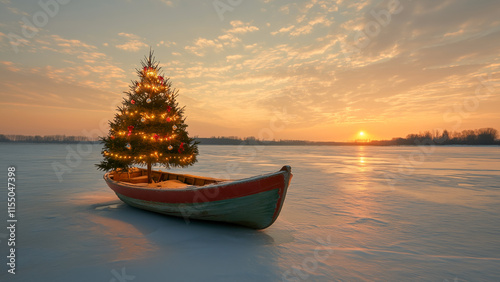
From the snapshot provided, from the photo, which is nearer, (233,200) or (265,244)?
(265,244)

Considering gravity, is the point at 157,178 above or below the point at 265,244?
above

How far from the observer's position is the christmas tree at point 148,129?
856cm

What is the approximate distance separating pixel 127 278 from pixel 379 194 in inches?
439

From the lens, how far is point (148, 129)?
8.60m

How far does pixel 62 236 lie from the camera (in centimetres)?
566

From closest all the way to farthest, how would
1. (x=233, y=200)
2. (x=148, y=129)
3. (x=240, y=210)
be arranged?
(x=233, y=200), (x=240, y=210), (x=148, y=129)

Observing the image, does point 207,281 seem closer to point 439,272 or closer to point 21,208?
point 439,272

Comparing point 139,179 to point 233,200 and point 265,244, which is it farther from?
point 265,244

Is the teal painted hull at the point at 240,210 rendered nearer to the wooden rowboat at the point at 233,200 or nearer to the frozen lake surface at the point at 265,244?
the wooden rowboat at the point at 233,200

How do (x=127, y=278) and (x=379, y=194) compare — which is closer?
(x=127, y=278)

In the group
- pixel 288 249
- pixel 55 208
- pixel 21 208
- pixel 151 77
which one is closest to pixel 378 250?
pixel 288 249

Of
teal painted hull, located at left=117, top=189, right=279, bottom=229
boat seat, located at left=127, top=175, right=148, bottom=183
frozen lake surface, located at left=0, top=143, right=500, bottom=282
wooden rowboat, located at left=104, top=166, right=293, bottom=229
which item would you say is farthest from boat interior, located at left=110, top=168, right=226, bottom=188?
teal painted hull, located at left=117, top=189, right=279, bottom=229

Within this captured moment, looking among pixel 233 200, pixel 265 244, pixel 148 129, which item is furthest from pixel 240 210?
pixel 148 129

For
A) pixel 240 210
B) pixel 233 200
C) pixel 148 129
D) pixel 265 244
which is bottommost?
Answer: pixel 265 244
